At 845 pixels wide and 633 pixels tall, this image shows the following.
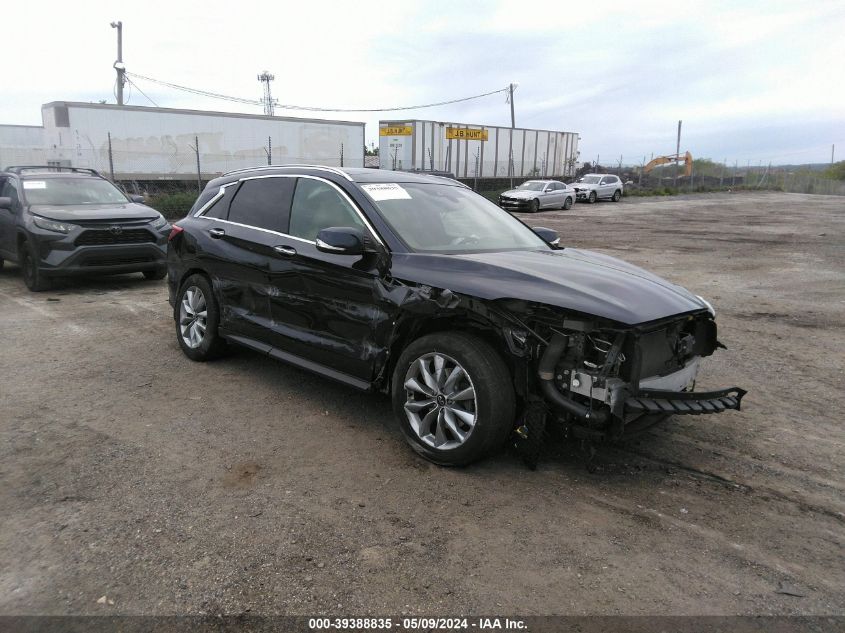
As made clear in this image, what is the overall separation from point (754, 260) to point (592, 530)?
1177 centimetres

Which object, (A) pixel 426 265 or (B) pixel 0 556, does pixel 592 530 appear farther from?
(B) pixel 0 556

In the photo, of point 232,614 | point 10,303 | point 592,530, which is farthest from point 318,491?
point 10,303

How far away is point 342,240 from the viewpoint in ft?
13.4

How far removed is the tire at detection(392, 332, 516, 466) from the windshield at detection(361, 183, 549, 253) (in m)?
0.79

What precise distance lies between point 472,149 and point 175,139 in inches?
636

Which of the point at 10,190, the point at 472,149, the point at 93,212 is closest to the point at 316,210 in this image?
the point at 93,212

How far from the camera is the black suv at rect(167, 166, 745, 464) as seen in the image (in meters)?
3.42

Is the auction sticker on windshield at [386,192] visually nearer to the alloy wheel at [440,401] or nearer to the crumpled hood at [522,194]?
the alloy wheel at [440,401]

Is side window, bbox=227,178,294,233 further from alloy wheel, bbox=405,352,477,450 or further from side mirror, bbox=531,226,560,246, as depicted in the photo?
side mirror, bbox=531,226,560,246

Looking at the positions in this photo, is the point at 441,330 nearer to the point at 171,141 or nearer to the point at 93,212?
the point at 93,212

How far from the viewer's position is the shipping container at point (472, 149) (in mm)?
31078

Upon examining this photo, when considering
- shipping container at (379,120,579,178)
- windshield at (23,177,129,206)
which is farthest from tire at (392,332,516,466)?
shipping container at (379,120,579,178)

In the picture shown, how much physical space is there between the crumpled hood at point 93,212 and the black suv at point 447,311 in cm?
441

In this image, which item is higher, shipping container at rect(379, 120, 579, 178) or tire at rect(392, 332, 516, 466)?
shipping container at rect(379, 120, 579, 178)
